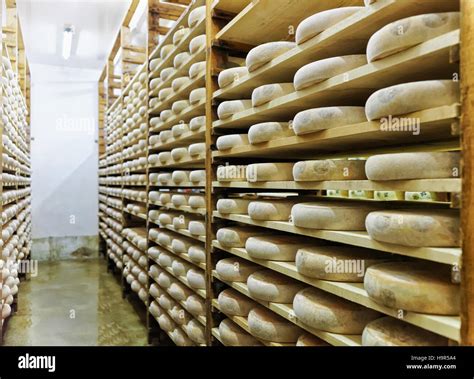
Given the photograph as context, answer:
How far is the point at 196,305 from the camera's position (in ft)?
8.68

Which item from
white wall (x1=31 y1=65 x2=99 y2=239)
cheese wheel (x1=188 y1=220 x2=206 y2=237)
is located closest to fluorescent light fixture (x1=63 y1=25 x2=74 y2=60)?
white wall (x1=31 y1=65 x2=99 y2=239)

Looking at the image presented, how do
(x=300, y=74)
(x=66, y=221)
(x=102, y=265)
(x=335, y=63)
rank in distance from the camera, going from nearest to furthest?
(x=335, y=63) < (x=300, y=74) < (x=102, y=265) < (x=66, y=221)

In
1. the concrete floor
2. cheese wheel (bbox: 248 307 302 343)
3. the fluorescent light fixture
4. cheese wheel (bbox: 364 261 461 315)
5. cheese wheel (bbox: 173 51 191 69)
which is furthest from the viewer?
the fluorescent light fixture

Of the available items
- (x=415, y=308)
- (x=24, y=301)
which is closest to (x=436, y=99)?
(x=415, y=308)

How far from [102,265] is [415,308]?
658 cm

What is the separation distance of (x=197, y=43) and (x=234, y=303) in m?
1.65

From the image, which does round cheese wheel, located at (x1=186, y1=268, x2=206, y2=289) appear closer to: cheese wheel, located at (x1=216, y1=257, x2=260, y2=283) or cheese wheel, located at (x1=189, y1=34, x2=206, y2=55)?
cheese wheel, located at (x1=216, y1=257, x2=260, y2=283)

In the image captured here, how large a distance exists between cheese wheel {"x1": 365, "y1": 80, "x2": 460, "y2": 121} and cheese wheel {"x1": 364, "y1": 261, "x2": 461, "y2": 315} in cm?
48

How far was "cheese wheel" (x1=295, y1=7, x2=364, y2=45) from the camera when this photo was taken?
1.48 metres

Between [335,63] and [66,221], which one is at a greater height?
[335,63]

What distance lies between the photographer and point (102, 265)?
22.8ft

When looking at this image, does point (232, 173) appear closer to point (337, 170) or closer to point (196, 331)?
point (337, 170)
